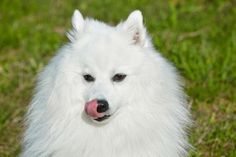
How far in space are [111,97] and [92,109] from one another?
160mm

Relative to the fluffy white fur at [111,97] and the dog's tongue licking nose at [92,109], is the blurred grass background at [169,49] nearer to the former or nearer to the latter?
the fluffy white fur at [111,97]

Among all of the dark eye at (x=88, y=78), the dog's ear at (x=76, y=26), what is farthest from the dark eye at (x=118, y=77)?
the dog's ear at (x=76, y=26)

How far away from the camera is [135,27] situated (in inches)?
193

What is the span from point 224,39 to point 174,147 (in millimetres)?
3188

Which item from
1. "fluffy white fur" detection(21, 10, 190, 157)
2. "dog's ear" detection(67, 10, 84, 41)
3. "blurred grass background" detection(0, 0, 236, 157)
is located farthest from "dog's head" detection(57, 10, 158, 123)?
"blurred grass background" detection(0, 0, 236, 157)

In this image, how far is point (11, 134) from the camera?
6523 mm

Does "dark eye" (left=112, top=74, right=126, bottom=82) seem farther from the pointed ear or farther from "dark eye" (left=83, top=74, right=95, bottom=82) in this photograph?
the pointed ear

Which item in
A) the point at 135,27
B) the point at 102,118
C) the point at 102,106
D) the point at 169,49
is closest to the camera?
the point at 102,106

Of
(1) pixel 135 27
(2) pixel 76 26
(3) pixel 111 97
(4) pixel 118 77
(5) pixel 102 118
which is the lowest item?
(5) pixel 102 118

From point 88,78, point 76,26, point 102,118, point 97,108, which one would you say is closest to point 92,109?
point 97,108

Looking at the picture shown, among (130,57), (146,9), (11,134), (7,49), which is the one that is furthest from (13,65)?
(130,57)

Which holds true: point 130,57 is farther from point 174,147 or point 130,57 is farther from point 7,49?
point 7,49

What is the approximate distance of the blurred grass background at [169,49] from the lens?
20.9ft

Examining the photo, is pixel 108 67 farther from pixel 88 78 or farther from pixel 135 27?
pixel 135 27
